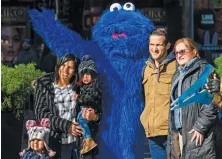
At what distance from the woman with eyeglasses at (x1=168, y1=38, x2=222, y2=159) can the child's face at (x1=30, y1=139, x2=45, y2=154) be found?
3.60 feet

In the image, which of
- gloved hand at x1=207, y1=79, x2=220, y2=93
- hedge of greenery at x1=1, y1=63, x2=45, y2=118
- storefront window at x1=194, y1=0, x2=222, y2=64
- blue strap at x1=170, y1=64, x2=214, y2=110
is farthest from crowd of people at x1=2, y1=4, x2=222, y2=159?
storefront window at x1=194, y1=0, x2=222, y2=64

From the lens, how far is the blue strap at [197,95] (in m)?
4.54

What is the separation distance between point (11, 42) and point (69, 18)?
1293 millimetres

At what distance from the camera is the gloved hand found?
4555 millimetres

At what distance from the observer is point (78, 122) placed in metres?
5.24

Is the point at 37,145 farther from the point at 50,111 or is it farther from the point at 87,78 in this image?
the point at 87,78

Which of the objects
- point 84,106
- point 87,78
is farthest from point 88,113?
point 87,78

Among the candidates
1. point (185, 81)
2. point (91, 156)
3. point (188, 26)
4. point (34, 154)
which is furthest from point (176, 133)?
point (188, 26)

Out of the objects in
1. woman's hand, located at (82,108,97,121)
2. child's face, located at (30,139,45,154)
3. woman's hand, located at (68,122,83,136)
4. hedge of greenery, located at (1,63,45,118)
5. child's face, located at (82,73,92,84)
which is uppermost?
child's face, located at (82,73,92,84)

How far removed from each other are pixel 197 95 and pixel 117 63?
3.49 feet

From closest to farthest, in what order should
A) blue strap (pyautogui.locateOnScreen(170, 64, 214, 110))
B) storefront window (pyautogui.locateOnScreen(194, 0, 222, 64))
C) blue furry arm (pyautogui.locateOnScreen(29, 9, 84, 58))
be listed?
blue strap (pyautogui.locateOnScreen(170, 64, 214, 110)) < blue furry arm (pyautogui.locateOnScreen(29, 9, 84, 58)) < storefront window (pyautogui.locateOnScreen(194, 0, 222, 64))

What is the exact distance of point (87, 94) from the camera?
5191 mm

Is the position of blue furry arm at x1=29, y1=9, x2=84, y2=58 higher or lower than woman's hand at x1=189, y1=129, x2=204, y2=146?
higher

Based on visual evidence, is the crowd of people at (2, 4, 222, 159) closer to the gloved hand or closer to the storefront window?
the gloved hand
